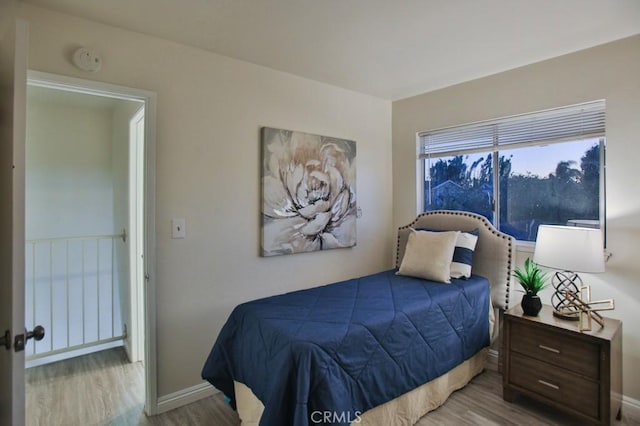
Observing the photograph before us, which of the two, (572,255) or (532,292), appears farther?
(532,292)

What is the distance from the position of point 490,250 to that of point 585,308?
30.9 inches

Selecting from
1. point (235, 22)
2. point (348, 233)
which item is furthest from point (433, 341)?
point (235, 22)

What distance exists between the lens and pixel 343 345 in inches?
68.4

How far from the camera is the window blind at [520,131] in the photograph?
255 centimetres

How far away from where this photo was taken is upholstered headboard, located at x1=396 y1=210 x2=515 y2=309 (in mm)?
2789

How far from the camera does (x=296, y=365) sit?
1598mm

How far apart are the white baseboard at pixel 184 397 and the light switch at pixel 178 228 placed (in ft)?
3.53

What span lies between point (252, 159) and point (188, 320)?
1.26 meters

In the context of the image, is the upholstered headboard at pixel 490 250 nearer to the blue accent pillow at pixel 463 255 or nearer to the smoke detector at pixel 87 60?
the blue accent pillow at pixel 463 255

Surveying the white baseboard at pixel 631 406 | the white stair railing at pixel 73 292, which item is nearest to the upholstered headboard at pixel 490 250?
the white baseboard at pixel 631 406

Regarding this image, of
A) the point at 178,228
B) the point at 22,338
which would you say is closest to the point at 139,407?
the point at 178,228

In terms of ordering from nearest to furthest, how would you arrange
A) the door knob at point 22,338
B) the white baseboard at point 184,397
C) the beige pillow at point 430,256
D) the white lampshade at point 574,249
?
the door knob at point 22,338 → the white lampshade at point 574,249 → the white baseboard at point 184,397 → the beige pillow at point 430,256

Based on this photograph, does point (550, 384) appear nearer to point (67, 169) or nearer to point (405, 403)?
point (405, 403)

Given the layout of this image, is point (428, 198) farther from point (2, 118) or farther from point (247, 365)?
point (2, 118)
